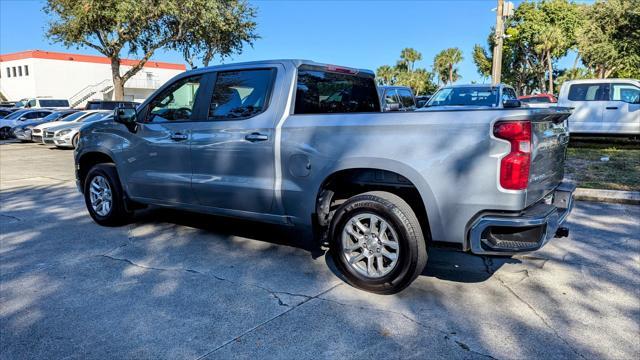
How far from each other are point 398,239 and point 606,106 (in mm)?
11958

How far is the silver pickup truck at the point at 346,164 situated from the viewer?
3416 millimetres

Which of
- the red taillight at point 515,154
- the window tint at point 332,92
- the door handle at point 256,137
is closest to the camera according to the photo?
the red taillight at point 515,154

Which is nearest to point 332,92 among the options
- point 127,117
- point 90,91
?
point 127,117

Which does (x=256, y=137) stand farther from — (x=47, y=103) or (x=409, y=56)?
(x=409, y=56)

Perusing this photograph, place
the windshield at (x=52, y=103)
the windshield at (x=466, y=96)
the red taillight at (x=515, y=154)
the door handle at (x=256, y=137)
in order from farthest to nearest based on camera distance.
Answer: the windshield at (x=52, y=103) < the windshield at (x=466, y=96) < the door handle at (x=256, y=137) < the red taillight at (x=515, y=154)

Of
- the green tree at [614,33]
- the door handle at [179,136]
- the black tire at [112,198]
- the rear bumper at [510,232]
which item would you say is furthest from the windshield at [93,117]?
the green tree at [614,33]

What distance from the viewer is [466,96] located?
11992mm

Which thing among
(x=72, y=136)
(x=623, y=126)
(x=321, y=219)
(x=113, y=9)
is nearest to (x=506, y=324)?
(x=321, y=219)

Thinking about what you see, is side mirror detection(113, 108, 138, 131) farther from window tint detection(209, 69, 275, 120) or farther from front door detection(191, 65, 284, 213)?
window tint detection(209, 69, 275, 120)

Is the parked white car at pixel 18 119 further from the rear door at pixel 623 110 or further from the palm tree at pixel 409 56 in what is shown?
the palm tree at pixel 409 56

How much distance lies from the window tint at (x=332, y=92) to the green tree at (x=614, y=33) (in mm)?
20832

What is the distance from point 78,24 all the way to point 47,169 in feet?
49.4

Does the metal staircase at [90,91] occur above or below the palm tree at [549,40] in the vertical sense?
below

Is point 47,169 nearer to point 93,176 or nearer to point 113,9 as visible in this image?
point 93,176
